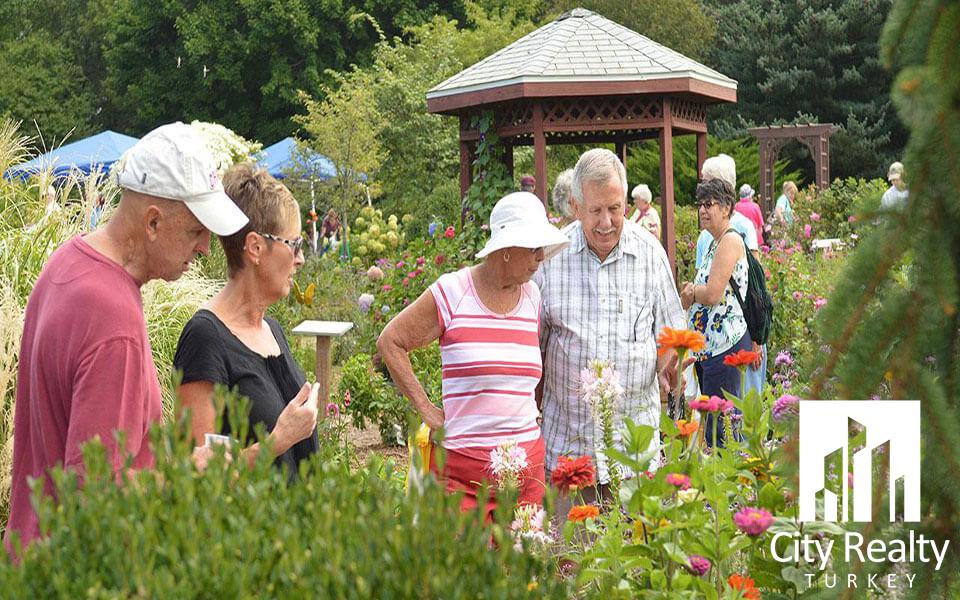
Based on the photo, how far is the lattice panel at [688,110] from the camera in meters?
10.2

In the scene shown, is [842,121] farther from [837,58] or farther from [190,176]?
[190,176]

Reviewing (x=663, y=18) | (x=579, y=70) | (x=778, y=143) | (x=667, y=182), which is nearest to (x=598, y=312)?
(x=579, y=70)

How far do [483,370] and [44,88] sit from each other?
39199 mm

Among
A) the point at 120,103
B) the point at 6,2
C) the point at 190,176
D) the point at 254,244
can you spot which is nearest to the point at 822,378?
the point at 190,176

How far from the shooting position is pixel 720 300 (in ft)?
17.3

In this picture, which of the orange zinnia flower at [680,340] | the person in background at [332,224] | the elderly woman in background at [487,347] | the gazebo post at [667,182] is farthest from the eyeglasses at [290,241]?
the person in background at [332,224]

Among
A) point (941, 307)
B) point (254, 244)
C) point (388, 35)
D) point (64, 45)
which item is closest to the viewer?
point (941, 307)

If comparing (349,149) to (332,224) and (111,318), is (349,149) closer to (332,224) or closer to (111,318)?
(332,224)

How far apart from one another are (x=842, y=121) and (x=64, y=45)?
29.2 meters

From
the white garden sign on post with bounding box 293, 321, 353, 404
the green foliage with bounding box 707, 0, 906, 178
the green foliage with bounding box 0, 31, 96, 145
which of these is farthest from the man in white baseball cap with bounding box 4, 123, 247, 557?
the green foliage with bounding box 0, 31, 96, 145

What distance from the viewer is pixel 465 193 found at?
10734 millimetres

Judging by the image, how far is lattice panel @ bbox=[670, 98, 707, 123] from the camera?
10227 mm

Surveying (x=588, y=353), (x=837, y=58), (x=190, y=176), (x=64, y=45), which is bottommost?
(x=588, y=353)

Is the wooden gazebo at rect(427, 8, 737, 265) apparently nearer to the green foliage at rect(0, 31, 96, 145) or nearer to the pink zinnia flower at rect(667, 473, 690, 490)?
the pink zinnia flower at rect(667, 473, 690, 490)
